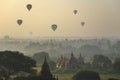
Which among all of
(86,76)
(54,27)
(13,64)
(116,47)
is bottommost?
Result: (86,76)

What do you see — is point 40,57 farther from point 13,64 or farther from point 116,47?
point 116,47

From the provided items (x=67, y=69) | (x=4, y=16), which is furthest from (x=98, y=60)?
(x=4, y=16)

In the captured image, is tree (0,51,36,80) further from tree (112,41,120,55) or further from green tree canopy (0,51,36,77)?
tree (112,41,120,55)

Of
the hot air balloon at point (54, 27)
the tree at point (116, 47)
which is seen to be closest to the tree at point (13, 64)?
the hot air balloon at point (54, 27)

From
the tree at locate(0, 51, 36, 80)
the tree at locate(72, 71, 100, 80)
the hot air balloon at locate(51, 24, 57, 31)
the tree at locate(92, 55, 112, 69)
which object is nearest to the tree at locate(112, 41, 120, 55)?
the tree at locate(92, 55, 112, 69)

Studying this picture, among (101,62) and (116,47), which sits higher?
(116,47)

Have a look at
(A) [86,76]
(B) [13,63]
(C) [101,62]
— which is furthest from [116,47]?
(B) [13,63]

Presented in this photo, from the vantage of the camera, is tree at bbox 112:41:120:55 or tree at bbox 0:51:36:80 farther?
tree at bbox 112:41:120:55
